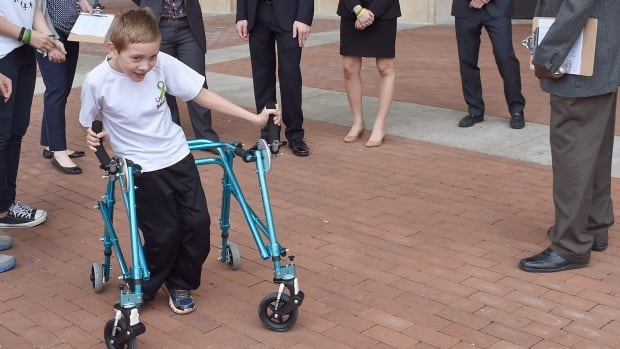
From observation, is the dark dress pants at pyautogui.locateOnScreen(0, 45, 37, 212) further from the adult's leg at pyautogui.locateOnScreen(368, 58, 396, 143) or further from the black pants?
the adult's leg at pyautogui.locateOnScreen(368, 58, 396, 143)

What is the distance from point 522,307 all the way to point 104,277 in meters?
2.13

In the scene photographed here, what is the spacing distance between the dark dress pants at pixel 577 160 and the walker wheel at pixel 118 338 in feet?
7.71

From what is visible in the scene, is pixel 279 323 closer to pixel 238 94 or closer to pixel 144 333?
pixel 144 333

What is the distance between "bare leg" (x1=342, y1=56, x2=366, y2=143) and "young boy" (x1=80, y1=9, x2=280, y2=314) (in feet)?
10.9

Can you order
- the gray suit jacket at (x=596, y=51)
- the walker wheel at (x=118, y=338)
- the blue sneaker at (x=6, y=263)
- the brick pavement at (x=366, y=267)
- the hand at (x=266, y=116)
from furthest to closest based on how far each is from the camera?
the blue sneaker at (x=6, y=263), the gray suit jacket at (x=596, y=51), the brick pavement at (x=366, y=267), the hand at (x=266, y=116), the walker wheel at (x=118, y=338)

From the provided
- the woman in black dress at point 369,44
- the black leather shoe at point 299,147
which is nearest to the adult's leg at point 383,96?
the woman in black dress at point 369,44

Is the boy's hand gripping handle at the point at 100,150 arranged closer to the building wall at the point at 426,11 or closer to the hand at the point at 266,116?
the hand at the point at 266,116

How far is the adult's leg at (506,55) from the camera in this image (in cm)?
784

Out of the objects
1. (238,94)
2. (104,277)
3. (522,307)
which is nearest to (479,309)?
(522,307)

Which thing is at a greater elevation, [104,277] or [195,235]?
[195,235]

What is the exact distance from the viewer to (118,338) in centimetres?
399

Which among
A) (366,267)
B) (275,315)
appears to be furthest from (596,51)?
(275,315)

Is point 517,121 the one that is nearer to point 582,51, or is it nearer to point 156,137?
point 582,51

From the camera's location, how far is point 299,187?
657cm
